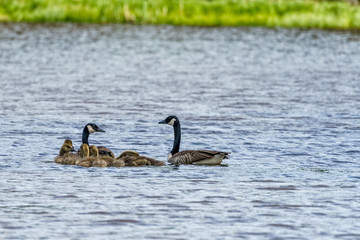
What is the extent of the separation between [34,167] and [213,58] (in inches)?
1118

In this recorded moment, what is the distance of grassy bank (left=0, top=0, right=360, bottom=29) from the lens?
64.1 meters

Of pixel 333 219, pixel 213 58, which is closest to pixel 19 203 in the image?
pixel 333 219

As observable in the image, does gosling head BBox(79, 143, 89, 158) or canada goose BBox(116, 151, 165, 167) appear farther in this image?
gosling head BBox(79, 143, 89, 158)

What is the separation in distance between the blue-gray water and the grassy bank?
16391 mm

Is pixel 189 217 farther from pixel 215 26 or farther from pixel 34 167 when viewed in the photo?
pixel 215 26

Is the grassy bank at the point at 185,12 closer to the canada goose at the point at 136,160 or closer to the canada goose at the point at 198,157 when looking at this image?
the canada goose at the point at 198,157

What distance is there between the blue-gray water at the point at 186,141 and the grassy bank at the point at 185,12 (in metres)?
16.4

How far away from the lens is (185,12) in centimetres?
6562

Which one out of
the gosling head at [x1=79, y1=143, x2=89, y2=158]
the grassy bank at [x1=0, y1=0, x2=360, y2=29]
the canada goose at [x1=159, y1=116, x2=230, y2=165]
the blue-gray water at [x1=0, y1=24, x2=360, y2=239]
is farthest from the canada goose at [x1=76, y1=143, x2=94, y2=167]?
the grassy bank at [x1=0, y1=0, x2=360, y2=29]

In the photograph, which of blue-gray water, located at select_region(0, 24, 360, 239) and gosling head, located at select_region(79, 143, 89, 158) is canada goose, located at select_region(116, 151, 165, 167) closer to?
blue-gray water, located at select_region(0, 24, 360, 239)

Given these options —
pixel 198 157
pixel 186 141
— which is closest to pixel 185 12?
pixel 186 141

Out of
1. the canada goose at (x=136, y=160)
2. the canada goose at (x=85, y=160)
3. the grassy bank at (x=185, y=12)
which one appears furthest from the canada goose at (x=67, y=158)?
the grassy bank at (x=185, y=12)

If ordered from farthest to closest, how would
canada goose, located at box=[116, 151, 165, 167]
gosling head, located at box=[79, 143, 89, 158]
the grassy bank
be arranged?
the grassy bank → gosling head, located at box=[79, 143, 89, 158] → canada goose, located at box=[116, 151, 165, 167]

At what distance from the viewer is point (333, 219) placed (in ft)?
45.3
